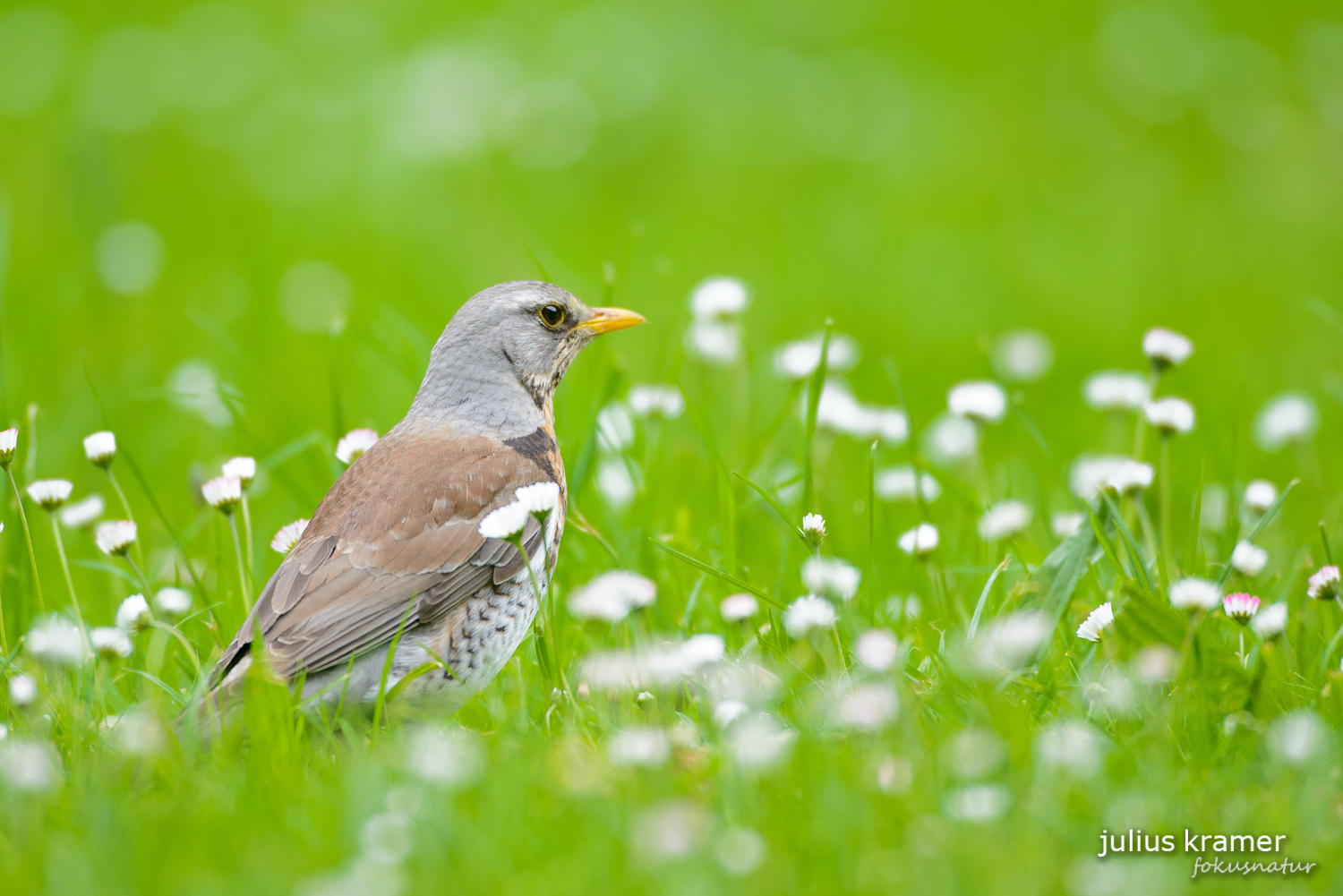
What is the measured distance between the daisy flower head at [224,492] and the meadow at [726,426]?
34cm

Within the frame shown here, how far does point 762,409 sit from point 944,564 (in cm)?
231

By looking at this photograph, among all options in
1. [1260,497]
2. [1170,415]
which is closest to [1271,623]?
[1170,415]

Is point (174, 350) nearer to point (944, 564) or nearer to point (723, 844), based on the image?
point (944, 564)

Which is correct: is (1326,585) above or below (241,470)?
below

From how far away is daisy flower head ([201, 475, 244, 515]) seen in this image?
398 cm

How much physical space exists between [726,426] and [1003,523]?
201cm

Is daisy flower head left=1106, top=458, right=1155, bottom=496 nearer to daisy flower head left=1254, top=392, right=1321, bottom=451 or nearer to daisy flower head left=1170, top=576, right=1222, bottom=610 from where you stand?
daisy flower head left=1170, top=576, right=1222, bottom=610

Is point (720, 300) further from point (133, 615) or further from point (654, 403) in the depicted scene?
point (133, 615)

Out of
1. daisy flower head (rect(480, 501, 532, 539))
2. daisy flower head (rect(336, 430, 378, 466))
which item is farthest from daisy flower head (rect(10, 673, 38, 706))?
daisy flower head (rect(336, 430, 378, 466))

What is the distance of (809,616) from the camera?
139 inches

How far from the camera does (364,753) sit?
10.6 ft

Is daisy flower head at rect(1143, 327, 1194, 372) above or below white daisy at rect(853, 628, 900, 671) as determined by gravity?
above

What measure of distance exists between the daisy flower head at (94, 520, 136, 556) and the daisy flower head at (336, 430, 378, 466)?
0.77 m

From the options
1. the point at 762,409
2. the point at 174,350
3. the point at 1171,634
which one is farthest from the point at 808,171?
the point at 1171,634
